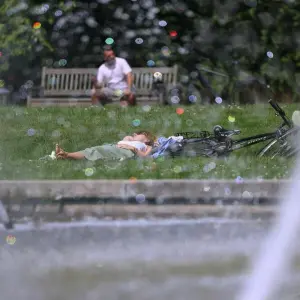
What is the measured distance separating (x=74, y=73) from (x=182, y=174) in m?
6.66

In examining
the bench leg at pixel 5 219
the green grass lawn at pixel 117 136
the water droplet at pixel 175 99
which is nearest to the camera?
the bench leg at pixel 5 219

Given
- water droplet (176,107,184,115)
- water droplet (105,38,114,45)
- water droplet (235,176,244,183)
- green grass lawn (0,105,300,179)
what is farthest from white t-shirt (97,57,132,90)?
water droplet (235,176,244,183)

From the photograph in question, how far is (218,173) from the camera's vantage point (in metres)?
6.95

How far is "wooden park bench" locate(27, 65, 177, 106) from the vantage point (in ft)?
41.1

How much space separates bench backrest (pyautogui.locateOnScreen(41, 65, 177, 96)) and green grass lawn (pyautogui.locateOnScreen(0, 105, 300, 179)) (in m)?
2.38

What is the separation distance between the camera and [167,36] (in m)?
15.1

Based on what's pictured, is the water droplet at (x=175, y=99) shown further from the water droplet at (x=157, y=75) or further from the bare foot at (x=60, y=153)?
the bare foot at (x=60, y=153)

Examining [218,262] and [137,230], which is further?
[137,230]

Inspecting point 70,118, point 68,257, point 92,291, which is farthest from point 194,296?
point 70,118

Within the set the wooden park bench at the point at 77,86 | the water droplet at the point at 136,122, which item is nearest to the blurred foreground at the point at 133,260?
the water droplet at the point at 136,122

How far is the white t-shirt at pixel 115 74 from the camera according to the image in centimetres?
1134

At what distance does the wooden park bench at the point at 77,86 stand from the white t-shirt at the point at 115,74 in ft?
2.82

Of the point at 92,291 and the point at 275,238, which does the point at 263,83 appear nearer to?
the point at 275,238

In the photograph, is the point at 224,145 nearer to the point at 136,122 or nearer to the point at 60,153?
the point at 60,153
